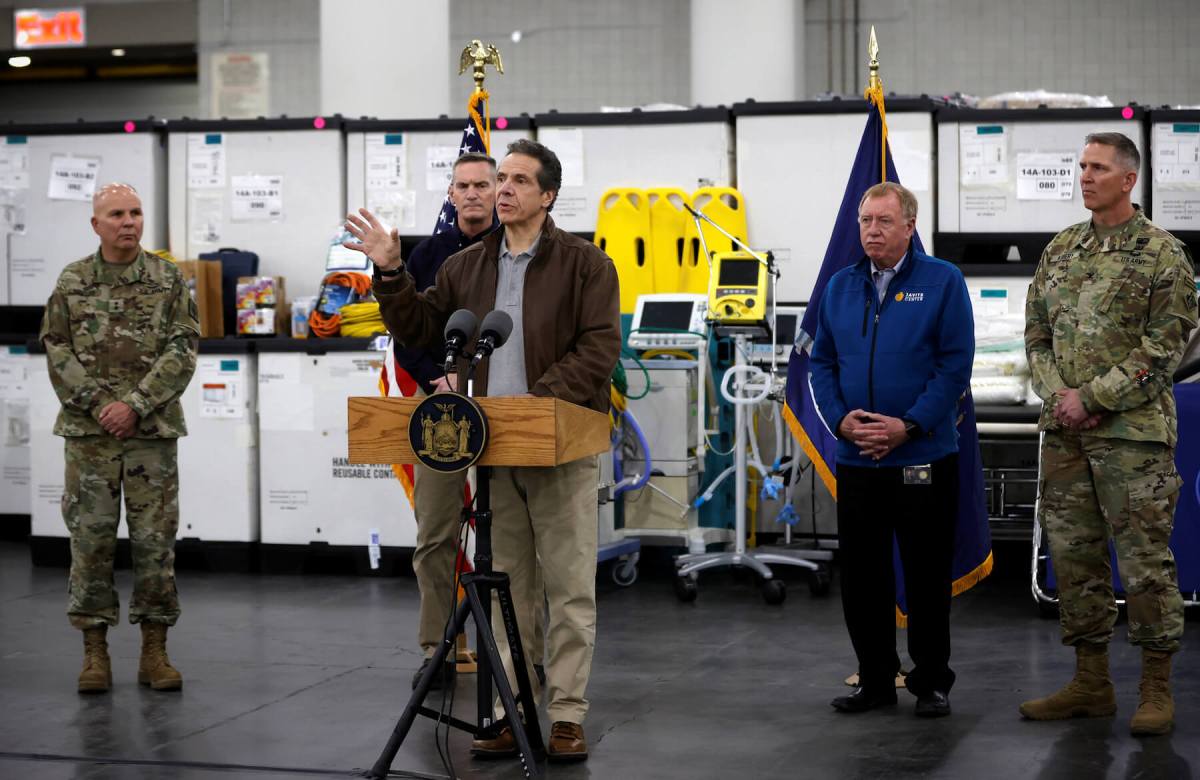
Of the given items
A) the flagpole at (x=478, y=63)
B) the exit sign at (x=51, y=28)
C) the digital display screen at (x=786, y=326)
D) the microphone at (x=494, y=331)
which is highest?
the exit sign at (x=51, y=28)

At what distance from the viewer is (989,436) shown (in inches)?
257

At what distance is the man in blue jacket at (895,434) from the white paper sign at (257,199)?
164 inches

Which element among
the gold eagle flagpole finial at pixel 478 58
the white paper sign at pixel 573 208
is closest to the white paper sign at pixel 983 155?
the white paper sign at pixel 573 208

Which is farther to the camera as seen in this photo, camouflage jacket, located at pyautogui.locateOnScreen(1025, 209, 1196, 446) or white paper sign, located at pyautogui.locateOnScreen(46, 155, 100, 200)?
white paper sign, located at pyautogui.locateOnScreen(46, 155, 100, 200)

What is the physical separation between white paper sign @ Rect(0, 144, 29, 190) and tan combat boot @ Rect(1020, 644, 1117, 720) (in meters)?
6.09

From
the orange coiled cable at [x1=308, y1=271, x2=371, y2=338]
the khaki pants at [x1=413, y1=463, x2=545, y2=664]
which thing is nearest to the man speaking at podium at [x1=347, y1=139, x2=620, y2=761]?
the khaki pants at [x1=413, y1=463, x2=545, y2=664]

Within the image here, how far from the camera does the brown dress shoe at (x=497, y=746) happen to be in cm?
394

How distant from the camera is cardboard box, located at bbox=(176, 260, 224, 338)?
7582 millimetres

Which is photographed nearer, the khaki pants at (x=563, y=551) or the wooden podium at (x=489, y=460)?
the wooden podium at (x=489, y=460)

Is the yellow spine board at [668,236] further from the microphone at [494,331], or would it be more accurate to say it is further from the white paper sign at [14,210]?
the microphone at [494,331]

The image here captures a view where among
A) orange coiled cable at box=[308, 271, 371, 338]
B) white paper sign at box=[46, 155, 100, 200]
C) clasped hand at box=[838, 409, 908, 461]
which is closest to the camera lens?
clasped hand at box=[838, 409, 908, 461]

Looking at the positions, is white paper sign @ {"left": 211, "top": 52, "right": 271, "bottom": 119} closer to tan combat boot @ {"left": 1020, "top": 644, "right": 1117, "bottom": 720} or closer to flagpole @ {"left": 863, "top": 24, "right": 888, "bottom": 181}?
flagpole @ {"left": 863, "top": 24, "right": 888, "bottom": 181}

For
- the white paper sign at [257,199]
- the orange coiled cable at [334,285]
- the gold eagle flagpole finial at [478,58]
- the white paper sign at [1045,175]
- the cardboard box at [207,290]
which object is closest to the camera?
the gold eagle flagpole finial at [478,58]

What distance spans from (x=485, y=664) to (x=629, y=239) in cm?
401
